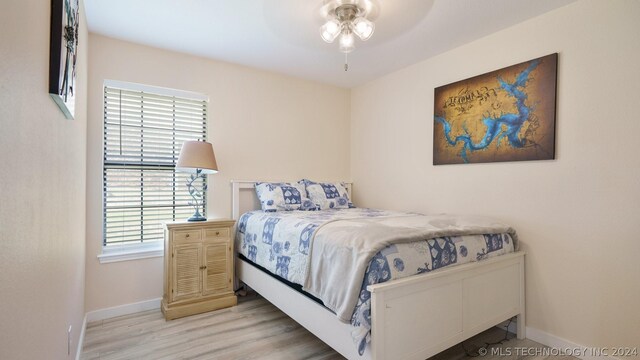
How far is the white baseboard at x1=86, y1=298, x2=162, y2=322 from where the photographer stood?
2594 mm

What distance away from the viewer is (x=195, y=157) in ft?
9.01

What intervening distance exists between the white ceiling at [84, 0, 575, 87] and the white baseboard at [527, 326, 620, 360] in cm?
239

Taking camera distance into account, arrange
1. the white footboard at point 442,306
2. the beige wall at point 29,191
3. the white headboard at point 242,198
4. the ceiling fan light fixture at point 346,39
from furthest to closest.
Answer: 1. the white headboard at point 242,198
2. the ceiling fan light fixture at point 346,39
3. the white footboard at point 442,306
4. the beige wall at point 29,191

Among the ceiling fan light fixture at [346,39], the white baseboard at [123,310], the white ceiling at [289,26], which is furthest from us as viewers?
the white baseboard at [123,310]

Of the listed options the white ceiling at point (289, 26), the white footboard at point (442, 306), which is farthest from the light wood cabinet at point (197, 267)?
the white footboard at point (442, 306)

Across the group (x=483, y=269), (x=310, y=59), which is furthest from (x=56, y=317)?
(x=310, y=59)

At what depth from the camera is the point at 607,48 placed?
203 centimetres

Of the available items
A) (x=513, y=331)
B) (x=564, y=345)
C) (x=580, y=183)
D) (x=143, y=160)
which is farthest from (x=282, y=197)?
(x=564, y=345)

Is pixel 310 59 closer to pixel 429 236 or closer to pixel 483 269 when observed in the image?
pixel 429 236

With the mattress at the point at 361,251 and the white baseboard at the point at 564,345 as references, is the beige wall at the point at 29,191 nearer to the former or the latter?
the mattress at the point at 361,251

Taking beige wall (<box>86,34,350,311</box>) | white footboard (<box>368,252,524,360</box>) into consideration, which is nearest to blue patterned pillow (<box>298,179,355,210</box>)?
beige wall (<box>86,34,350,311</box>)

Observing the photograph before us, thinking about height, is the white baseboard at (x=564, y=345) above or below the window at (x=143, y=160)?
below

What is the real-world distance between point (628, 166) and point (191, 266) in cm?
328

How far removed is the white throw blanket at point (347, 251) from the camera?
1.59 meters
